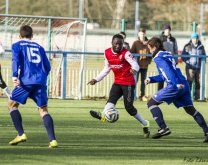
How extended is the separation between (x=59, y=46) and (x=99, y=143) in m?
12.5

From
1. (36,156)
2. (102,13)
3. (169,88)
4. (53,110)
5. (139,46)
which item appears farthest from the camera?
(102,13)

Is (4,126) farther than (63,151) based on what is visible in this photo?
Yes

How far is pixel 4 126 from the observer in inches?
707

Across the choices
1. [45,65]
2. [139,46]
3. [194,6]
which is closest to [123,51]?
[45,65]

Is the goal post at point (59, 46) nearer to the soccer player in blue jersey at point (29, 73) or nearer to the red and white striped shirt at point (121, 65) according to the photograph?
the red and white striped shirt at point (121, 65)

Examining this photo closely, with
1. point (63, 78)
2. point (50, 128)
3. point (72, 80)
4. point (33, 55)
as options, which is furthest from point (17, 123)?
point (72, 80)

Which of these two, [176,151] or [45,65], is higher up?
[45,65]

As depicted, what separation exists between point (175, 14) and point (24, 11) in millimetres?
17310

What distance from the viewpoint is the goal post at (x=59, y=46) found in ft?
86.7

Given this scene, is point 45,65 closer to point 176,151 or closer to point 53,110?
point 176,151

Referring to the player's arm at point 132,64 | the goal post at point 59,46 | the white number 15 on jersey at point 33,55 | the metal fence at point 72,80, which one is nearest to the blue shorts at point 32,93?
the white number 15 on jersey at point 33,55

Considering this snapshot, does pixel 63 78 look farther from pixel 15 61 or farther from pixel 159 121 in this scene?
pixel 15 61

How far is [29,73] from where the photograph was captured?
14.7 m

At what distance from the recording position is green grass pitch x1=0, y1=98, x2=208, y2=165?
13266 millimetres
